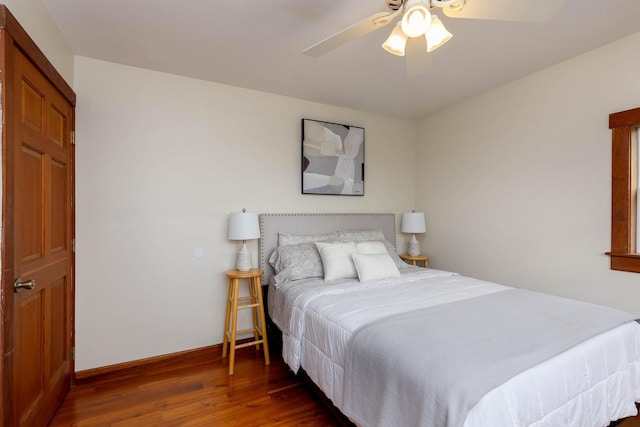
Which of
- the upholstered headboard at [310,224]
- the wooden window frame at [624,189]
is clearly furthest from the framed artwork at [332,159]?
the wooden window frame at [624,189]

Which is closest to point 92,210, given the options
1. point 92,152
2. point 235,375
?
point 92,152

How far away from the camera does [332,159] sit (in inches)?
134

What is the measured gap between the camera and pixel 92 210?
7.89 ft

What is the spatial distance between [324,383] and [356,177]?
7.56 ft

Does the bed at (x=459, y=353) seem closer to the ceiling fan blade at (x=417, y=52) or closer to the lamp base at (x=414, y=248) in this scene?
the lamp base at (x=414, y=248)

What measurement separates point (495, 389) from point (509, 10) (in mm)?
1629

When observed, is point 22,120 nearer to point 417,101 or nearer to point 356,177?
point 356,177

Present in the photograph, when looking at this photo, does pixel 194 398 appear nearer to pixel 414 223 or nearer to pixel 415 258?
pixel 415 258

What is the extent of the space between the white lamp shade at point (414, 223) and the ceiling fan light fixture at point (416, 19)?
2.43 m

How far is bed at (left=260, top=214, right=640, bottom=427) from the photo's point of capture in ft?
3.67

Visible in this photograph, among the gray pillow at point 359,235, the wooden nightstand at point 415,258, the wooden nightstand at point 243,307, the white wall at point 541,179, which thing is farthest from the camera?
the wooden nightstand at point 415,258

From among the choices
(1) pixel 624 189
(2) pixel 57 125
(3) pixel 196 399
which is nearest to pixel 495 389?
(3) pixel 196 399

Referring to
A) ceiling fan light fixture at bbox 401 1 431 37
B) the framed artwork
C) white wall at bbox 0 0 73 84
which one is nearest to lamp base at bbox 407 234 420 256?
the framed artwork

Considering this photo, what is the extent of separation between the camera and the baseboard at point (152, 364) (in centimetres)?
238
